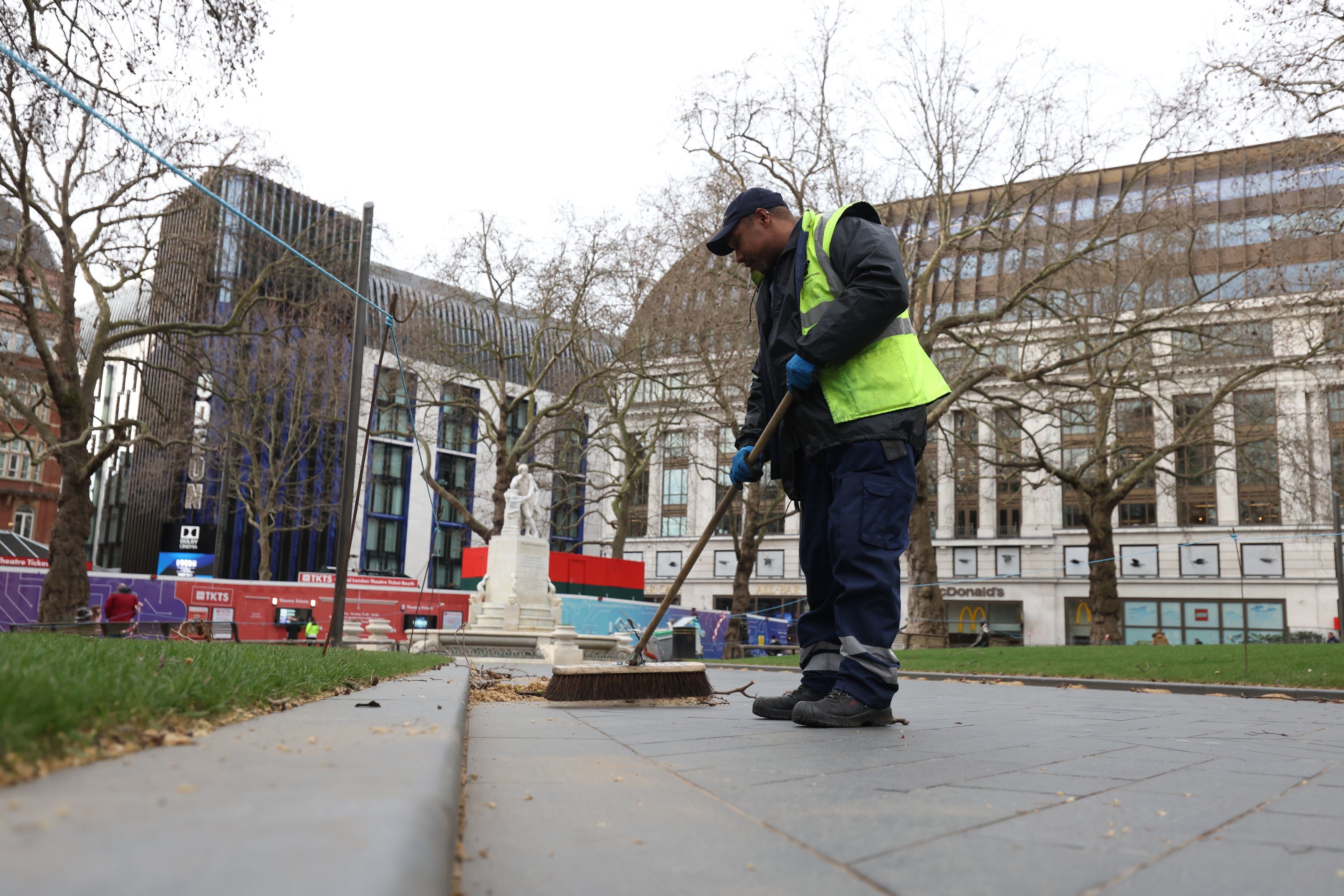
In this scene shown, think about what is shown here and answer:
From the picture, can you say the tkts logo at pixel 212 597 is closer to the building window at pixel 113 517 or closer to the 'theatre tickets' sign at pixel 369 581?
the 'theatre tickets' sign at pixel 369 581

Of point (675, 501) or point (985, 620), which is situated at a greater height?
point (675, 501)

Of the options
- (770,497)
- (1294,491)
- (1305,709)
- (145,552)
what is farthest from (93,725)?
(145,552)

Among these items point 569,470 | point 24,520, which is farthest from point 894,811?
point 24,520

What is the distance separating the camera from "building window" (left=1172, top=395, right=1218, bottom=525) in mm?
22078

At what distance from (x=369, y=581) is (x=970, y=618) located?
33774 millimetres

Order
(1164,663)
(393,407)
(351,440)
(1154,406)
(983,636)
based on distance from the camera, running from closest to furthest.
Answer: (1164,663), (351,440), (393,407), (1154,406), (983,636)

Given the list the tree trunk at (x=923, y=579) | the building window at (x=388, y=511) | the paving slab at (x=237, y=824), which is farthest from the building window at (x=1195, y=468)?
the building window at (x=388, y=511)

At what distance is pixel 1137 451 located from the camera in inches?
967

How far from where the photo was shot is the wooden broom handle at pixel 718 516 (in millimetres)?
4297

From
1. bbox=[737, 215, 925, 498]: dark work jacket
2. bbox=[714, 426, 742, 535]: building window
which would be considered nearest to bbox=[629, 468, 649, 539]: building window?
bbox=[714, 426, 742, 535]: building window

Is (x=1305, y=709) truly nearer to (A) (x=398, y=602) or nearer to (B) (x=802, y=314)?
(B) (x=802, y=314)

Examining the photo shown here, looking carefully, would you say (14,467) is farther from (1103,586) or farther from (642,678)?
(642,678)

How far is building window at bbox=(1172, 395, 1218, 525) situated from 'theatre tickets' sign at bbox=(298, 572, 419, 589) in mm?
22324

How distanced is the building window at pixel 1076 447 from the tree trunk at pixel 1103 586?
51 centimetres
